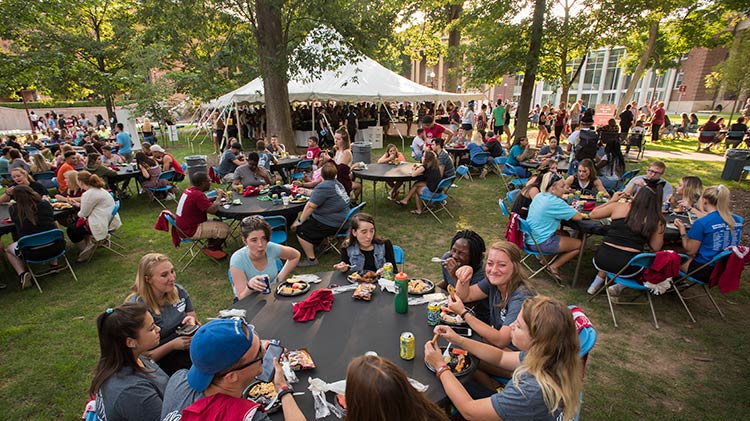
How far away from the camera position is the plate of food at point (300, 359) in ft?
7.50

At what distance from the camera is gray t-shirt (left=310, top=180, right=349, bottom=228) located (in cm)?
569

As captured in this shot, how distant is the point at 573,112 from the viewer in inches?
731

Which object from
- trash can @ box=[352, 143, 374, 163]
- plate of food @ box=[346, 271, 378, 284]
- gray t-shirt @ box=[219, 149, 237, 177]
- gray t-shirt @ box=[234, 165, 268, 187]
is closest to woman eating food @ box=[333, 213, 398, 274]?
plate of food @ box=[346, 271, 378, 284]

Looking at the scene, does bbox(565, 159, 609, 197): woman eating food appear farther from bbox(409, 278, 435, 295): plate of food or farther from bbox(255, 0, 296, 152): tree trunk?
bbox(255, 0, 296, 152): tree trunk

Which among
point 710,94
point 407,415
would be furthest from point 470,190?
point 710,94

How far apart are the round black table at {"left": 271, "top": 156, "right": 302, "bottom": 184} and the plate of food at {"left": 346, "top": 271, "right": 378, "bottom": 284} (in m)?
6.97

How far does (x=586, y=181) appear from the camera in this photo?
671 cm

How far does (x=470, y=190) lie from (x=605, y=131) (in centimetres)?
396

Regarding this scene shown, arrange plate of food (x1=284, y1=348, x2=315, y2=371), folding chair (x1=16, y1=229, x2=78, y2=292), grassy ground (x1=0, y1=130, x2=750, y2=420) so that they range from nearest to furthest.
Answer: plate of food (x1=284, y1=348, x2=315, y2=371)
grassy ground (x1=0, y1=130, x2=750, y2=420)
folding chair (x1=16, y1=229, x2=78, y2=292)

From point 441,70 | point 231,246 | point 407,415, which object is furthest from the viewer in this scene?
point 441,70

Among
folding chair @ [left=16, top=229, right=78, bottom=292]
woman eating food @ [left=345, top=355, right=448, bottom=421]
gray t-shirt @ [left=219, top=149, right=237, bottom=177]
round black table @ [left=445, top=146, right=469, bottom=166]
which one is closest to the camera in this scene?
woman eating food @ [left=345, top=355, right=448, bottom=421]

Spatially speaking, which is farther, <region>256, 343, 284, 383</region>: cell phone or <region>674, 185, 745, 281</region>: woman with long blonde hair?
<region>674, 185, 745, 281</region>: woman with long blonde hair

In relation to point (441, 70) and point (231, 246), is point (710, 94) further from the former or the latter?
point (231, 246)

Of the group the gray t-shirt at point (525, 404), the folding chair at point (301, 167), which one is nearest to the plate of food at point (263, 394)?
the gray t-shirt at point (525, 404)
